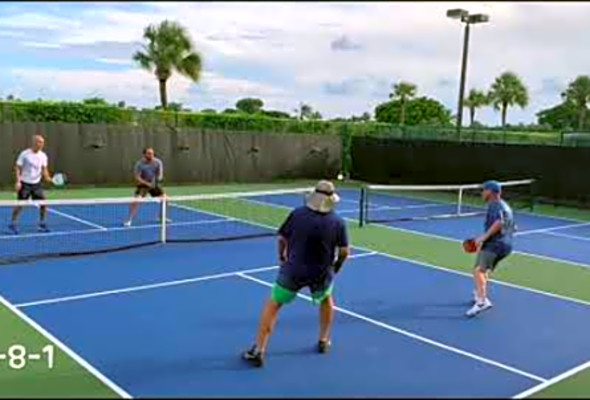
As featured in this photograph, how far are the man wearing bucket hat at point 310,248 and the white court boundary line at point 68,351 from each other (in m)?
1.09

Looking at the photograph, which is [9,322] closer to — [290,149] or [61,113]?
[61,113]

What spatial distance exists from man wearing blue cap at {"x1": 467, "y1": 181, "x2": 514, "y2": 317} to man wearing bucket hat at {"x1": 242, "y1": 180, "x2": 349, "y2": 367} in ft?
8.13

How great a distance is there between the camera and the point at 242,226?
1372cm

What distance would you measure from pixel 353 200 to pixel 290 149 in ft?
20.3

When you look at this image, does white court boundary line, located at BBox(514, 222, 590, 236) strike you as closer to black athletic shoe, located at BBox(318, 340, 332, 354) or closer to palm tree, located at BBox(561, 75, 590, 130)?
black athletic shoe, located at BBox(318, 340, 332, 354)

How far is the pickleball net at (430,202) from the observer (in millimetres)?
16011

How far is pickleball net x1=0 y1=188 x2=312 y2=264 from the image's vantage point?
10.7 m

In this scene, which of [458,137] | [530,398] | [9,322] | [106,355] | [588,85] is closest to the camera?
[530,398]

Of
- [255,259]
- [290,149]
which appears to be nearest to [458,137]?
[290,149]

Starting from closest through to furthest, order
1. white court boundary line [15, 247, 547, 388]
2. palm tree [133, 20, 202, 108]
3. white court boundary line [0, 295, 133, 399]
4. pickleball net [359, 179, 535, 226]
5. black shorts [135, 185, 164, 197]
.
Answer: white court boundary line [0, 295, 133, 399], white court boundary line [15, 247, 547, 388], black shorts [135, 185, 164, 197], pickleball net [359, 179, 535, 226], palm tree [133, 20, 202, 108]

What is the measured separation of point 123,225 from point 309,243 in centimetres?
840

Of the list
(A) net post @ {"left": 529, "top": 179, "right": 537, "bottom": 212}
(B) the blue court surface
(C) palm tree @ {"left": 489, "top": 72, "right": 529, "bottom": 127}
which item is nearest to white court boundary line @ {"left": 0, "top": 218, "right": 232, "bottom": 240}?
(B) the blue court surface

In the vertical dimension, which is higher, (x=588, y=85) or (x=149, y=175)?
(x=588, y=85)

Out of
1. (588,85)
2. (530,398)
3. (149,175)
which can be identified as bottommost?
(530,398)
